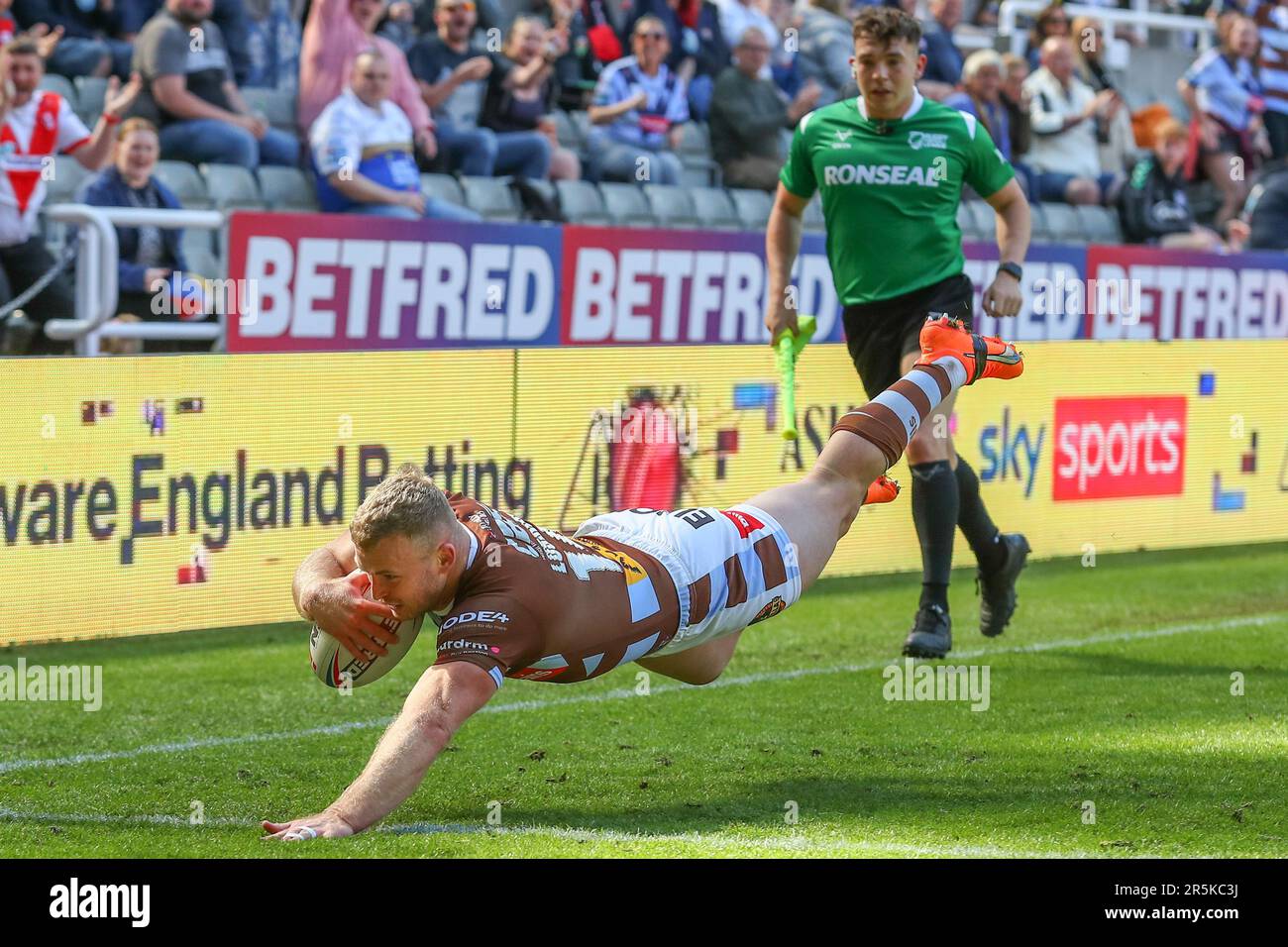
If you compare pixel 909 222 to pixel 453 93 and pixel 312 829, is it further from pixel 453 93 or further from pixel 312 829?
pixel 453 93

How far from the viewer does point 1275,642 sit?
8.76 metres

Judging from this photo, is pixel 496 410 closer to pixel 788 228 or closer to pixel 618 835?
pixel 788 228

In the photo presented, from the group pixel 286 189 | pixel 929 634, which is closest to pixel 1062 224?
pixel 286 189

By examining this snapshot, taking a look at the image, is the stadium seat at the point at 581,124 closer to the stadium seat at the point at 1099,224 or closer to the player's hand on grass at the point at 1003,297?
the stadium seat at the point at 1099,224

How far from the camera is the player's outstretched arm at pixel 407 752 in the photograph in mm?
4730

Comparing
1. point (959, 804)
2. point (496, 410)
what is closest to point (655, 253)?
point (496, 410)

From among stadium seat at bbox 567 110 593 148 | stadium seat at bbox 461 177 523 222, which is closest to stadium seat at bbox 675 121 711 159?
stadium seat at bbox 567 110 593 148

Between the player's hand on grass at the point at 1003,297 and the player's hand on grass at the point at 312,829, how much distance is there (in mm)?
3998

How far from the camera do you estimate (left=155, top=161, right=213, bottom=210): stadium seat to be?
12.1 metres

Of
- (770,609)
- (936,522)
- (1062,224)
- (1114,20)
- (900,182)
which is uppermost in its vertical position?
(1114,20)

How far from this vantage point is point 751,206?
15062mm

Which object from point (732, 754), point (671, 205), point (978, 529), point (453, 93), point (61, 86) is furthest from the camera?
point (671, 205)

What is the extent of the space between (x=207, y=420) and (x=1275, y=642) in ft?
16.2

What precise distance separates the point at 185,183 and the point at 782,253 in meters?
5.09
